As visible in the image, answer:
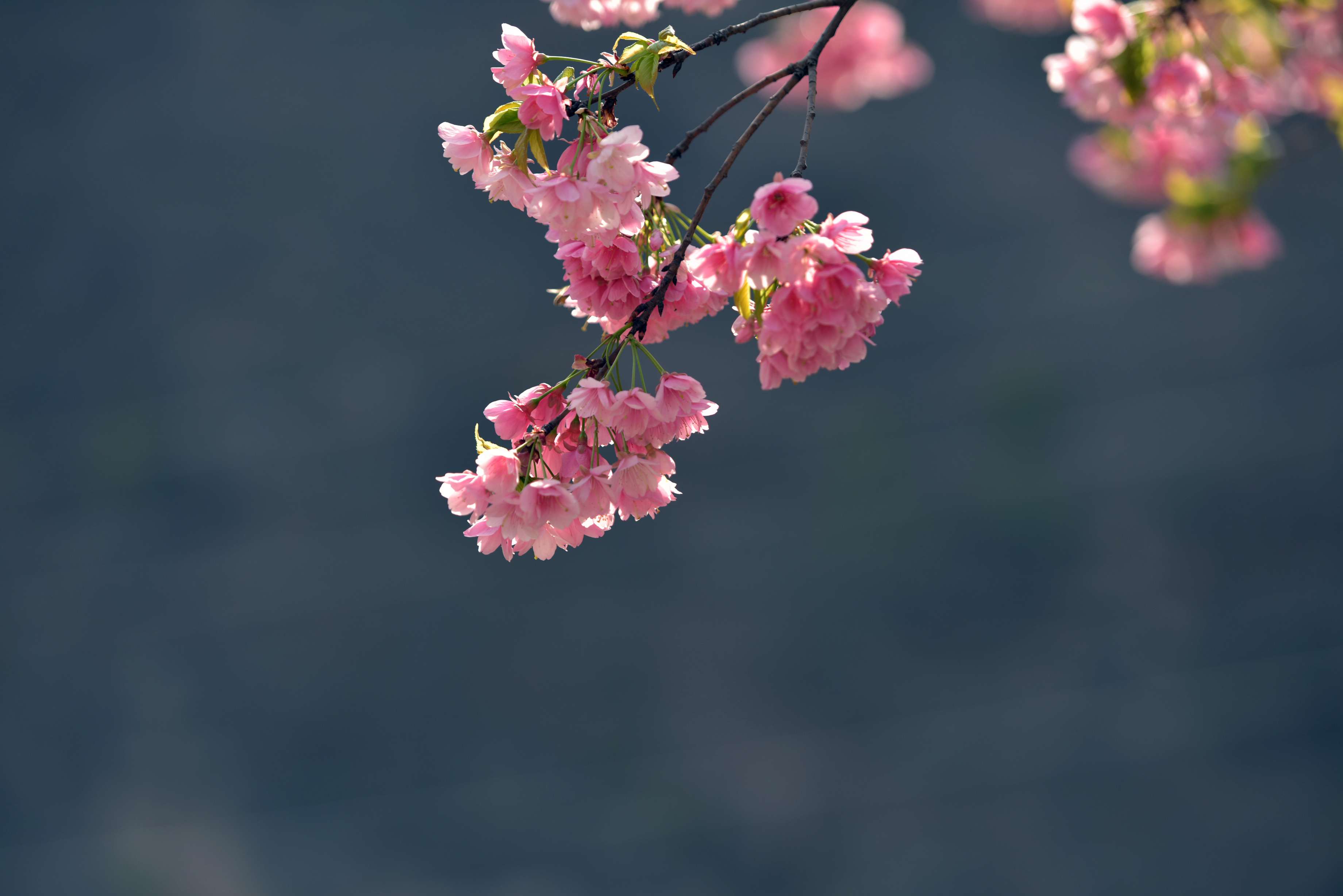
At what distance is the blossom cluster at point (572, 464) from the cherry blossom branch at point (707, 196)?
43 mm

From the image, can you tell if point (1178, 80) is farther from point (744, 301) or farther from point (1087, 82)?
point (744, 301)

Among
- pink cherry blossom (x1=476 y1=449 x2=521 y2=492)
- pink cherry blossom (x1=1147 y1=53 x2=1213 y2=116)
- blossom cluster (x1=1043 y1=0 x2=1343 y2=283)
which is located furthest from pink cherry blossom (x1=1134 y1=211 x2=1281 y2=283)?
pink cherry blossom (x1=476 y1=449 x2=521 y2=492)

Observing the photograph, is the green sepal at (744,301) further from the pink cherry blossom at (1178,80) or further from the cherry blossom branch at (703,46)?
the pink cherry blossom at (1178,80)

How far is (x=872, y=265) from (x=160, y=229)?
15.3 ft

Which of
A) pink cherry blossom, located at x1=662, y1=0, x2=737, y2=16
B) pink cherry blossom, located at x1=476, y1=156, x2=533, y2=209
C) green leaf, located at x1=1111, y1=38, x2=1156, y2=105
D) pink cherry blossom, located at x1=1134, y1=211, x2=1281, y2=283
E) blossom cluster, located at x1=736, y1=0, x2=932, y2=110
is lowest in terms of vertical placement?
pink cherry blossom, located at x1=476, y1=156, x2=533, y2=209

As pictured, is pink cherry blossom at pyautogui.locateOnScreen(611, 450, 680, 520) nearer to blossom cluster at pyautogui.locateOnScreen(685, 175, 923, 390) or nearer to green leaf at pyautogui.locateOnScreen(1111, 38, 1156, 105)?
blossom cluster at pyautogui.locateOnScreen(685, 175, 923, 390)

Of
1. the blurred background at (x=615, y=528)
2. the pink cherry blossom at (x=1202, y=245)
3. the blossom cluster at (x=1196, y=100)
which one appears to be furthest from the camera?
the blurred background at (x=615, y=528)

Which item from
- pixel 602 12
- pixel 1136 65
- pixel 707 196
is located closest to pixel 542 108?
pixel 707 196

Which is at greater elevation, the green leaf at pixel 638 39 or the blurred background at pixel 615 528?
the blurred background at pixel 615 528

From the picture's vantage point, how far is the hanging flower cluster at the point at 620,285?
0.58 metres

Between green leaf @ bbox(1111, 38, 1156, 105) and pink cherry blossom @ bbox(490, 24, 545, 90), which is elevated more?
green leaf @ bbox(1111, 38, 1156, 105)

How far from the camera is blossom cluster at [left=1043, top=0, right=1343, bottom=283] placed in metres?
1.03

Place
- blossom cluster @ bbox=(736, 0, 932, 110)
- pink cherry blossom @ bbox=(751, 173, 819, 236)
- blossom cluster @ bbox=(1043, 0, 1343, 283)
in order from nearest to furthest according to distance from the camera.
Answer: pink cherry blossom @ bbox=(751, 173, 819, 236), blossom cluster @ bbox=(1043, 0, 1343, 283), blossom cluster @ bbox=(736, 0, 932, 110)

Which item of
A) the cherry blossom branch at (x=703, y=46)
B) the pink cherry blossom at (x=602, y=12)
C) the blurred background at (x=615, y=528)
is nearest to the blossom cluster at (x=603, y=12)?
the pink cherry blossom at (x=602, y=12)
